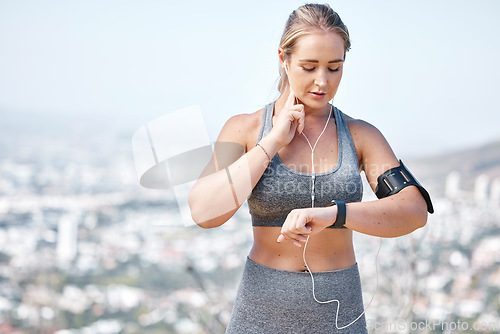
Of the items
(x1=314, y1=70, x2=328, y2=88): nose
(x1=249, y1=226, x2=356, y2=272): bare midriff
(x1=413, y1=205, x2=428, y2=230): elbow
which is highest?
(x1=314, y1=70, x2=328, y2=88): nose

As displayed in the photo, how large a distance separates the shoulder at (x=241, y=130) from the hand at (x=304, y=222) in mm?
323

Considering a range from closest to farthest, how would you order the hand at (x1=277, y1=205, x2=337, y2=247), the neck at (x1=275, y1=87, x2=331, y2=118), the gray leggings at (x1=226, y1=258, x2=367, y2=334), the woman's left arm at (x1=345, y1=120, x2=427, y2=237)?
1. the hand at (x1=277, y1=205, x2=337, y2=247)
2. the woman's left arm at (x1=345, y1=120, x2=427, y2=237)
3. the gray leggings at (x1=226, y1=258, x2=367, y2=334)
4. the neck at (x1=275, y1=87, x2=331, y2=118)

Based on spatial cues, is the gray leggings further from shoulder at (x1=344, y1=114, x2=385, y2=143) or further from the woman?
shoulder at (x1=344, y1=114, x2=385, y2=143)

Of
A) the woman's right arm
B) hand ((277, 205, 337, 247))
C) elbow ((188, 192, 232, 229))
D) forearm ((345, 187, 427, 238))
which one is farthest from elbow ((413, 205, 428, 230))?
elbow ((188, 192, 232, 229))

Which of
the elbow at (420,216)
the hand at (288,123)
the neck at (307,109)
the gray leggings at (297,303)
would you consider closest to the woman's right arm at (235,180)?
the hand at (288,123)

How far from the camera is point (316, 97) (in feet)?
4.05

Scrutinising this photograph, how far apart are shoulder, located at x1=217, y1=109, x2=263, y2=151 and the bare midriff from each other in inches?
9.2

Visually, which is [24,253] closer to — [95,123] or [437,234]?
[95,123]

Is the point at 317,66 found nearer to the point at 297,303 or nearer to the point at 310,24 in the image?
the point at 310,24

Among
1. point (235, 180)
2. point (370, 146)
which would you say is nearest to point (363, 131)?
point (370, 146)

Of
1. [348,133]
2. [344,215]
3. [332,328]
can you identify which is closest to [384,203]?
[344,215]

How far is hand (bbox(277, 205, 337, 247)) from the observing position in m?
1.03

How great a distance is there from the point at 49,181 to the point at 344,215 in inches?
214

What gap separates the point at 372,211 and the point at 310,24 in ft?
1.53
